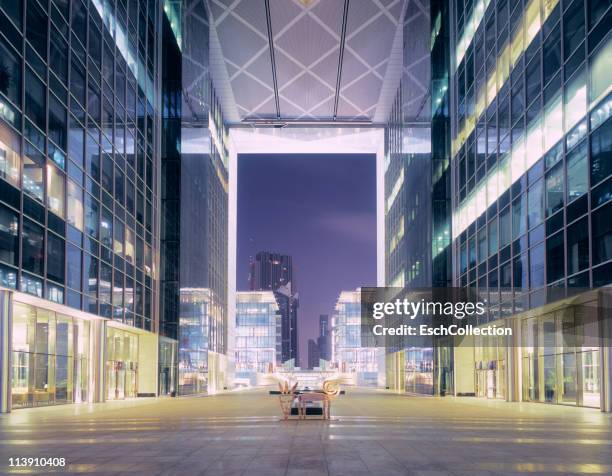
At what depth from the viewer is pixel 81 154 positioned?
33219mm

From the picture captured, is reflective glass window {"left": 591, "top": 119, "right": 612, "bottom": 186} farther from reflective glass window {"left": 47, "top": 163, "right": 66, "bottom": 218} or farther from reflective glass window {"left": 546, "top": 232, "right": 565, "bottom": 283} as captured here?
reflective glass window {"left": 47, "top": 163, "right": 66, "bottom": 218}

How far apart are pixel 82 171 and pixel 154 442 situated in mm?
21240

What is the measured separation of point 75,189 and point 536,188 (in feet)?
63.6

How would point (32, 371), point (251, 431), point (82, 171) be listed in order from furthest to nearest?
point (82, 171), point (32, 371), point (251, 431)

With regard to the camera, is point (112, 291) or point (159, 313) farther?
point (159, 313)

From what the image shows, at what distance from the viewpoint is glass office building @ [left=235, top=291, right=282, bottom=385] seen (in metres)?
136

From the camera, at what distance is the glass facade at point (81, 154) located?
1018 inches

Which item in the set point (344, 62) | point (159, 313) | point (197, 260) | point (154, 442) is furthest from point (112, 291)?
point (344, 62)

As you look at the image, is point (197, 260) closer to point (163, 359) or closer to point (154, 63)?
point (163, 359)

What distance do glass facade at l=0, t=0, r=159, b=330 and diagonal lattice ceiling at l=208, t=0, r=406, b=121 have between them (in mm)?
12566

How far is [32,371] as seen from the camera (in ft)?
98.3

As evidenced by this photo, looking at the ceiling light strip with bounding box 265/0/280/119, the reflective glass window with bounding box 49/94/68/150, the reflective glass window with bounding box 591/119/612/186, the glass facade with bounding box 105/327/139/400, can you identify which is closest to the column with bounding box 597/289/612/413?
the reflective glass window with bounding box 591/119/612/186

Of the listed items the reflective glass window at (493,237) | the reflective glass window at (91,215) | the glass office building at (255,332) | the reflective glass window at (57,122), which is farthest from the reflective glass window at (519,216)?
the glass office building at (255,332)

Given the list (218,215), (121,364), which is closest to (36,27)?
(121,364)
